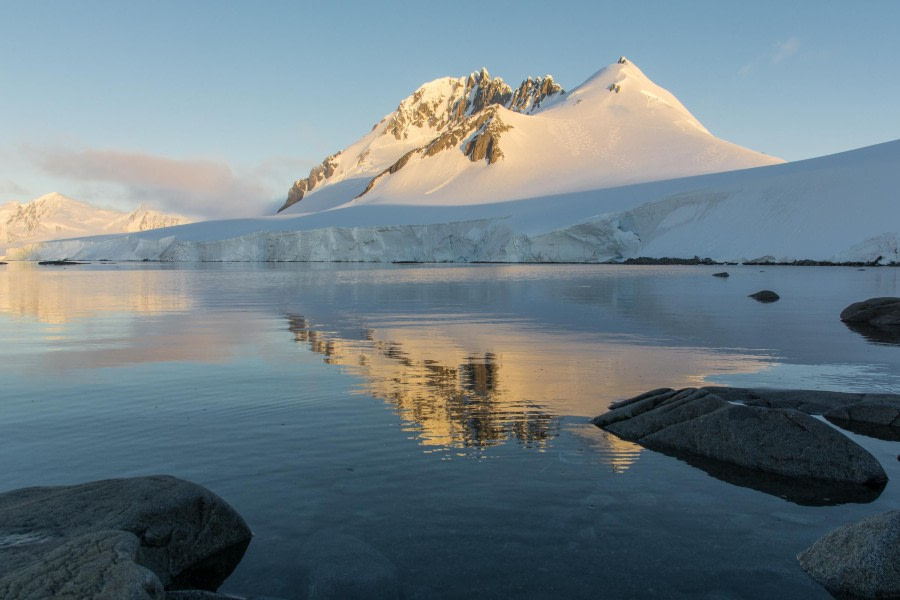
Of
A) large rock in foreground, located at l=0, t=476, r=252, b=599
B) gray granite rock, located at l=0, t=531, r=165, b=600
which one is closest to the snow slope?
large rock in foreground, located at l=0, t=476, r=252, b=599

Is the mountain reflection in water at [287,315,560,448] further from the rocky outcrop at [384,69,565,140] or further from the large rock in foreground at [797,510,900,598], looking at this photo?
the rocky outcrop at [384,69,565,140]

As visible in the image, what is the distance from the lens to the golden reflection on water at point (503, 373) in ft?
25.7

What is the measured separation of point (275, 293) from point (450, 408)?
24.0m

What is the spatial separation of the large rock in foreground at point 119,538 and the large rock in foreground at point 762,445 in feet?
15.0

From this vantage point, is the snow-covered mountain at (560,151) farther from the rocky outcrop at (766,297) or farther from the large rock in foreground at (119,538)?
the large rock in foreground at (119,538)

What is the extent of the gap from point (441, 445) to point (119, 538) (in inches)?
151

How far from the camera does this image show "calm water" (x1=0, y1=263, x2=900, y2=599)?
472cm

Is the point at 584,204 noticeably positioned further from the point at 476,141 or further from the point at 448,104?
the point at 448,104

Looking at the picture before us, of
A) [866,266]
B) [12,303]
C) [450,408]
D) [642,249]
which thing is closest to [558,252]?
[642,249]

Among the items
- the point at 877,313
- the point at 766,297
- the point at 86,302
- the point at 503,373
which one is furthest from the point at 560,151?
the point at 503,373

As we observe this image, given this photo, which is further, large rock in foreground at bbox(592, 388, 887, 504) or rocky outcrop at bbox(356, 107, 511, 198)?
rocky outcrop at bbox(356, 107, 511, 198)

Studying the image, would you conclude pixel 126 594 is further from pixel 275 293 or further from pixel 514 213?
pixel 514 213

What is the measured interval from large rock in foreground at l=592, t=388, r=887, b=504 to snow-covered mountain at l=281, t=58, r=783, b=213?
92.5m

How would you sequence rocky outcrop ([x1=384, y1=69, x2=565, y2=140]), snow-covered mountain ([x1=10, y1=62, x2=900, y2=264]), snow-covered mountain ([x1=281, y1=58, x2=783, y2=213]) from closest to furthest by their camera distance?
snow-covered mountain ([x1=10, y1=62, x2=900, y2=264]) → snow-covered mountain ([x1=281, y1=58, x2=783, y2=213]) → rocky outcrop ([x1=384, y1=69, x2=565, y2=140])
